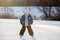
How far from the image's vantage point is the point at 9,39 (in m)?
2.21

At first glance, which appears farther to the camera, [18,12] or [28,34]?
[18,12]

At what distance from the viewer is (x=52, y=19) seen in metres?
3.35

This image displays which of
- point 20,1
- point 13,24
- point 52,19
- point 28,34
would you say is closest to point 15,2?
point 20,1

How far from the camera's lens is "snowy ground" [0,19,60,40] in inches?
92.8

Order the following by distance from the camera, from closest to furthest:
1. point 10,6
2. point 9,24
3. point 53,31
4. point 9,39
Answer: point 9,39
point 53,31
point 9,24
point 10,6

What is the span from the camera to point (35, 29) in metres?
2.81

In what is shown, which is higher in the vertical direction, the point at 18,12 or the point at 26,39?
the point at 18,12

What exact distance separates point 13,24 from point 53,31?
91 cm

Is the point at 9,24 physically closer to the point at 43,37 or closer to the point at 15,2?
the point at 15,2

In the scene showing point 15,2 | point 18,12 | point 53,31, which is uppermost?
point 15,2

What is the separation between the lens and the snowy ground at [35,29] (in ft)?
7.74

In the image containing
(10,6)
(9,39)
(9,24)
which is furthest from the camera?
(10,6)

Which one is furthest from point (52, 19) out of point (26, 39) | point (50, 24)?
point (26, 39)

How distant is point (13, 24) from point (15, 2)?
0.53 meters
